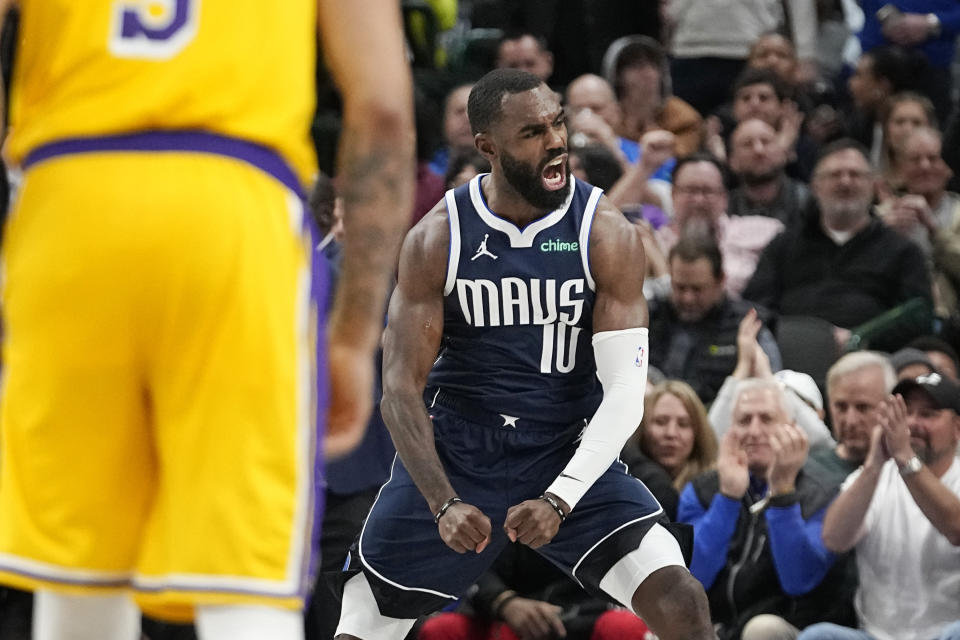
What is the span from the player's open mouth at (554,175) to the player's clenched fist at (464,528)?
3.60 feet

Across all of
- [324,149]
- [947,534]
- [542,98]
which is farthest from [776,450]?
[324,149]

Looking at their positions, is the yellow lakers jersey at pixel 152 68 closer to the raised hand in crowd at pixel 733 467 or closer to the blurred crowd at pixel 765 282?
the blurred crowd at pixel 765 282

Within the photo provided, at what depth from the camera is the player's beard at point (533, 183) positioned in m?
5.20

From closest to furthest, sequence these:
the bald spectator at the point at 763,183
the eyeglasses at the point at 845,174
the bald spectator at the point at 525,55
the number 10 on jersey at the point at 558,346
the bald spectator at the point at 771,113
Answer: the number 10 on jersey at the point at 558,346 < the eyeglasses at the point at 845,174 < the bald spectator at the point at 763,183 < the bald spectator at the point at 771,113 < the bald spectator at the point at 525,55

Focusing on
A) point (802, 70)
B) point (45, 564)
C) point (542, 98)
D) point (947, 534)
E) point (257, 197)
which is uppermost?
point (802, 70)

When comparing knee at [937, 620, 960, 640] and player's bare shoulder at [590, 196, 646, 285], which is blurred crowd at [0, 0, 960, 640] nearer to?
knee at [937, 620, 960, 640]

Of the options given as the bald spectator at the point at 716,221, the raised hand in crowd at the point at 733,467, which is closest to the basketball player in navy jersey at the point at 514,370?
the raised hand in crowd at the point at 733,467

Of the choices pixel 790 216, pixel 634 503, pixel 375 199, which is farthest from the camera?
pixel 790 216

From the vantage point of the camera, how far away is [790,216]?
9.58 metres

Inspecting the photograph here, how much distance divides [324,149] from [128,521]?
734 cm

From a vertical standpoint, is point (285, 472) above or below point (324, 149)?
below

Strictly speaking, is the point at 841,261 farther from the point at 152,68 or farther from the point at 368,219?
the point at 152,68

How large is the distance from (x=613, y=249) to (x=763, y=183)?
191 inches

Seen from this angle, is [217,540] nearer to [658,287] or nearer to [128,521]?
[128,521]
